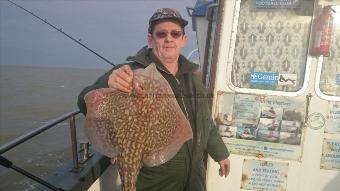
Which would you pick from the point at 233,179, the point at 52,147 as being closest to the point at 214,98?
the point at 233,179

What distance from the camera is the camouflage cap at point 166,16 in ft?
10.9

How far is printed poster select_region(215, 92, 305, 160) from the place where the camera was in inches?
169

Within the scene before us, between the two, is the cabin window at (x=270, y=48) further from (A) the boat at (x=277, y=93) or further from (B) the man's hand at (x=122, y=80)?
(B) the man's hand at (x=122, y=80)

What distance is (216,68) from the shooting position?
14.4 feet

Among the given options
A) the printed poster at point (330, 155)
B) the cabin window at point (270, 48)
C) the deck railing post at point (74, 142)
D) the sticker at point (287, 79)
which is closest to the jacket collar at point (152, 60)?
the cabin window at point (270, 48)

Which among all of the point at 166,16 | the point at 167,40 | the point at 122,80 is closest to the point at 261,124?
the point at 167,40

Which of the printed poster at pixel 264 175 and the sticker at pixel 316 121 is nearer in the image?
the sticker at pixel 316 121

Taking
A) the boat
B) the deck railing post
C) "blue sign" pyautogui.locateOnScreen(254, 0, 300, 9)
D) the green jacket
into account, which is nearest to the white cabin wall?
the boat

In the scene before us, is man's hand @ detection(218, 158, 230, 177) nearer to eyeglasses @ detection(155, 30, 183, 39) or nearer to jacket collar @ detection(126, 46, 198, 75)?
jacket collar @ detection(126, 46, 198, 75)

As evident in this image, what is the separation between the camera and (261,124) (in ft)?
14.3

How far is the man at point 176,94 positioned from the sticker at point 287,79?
121 centimetres

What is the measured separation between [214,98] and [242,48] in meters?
0.68

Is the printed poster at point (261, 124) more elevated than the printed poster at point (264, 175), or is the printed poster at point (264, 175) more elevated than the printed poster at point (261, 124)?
the printed poster at point (261, 124)

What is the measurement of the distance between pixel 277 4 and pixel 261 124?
4.61 feet
